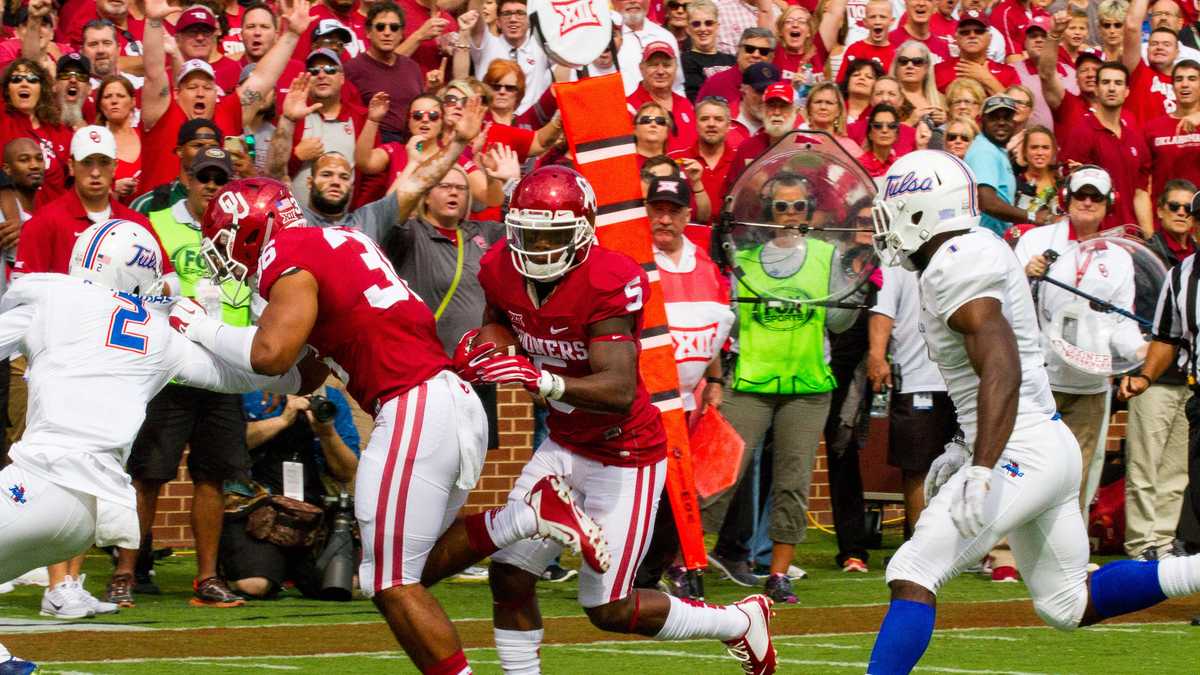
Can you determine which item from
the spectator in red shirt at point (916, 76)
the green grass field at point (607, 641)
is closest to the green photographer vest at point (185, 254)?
the green grass field at point (607, 641)

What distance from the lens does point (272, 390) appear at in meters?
6.37

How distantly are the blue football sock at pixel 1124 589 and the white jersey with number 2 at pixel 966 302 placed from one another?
60 centimetres

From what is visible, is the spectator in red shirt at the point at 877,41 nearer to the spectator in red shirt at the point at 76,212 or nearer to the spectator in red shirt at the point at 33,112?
the spectator in red shirt at the point at 33,112

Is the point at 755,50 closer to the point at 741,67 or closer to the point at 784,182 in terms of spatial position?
the point at 741,67

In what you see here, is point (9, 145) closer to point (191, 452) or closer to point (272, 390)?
point (191, 452)

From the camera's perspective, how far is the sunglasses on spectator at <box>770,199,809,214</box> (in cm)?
959

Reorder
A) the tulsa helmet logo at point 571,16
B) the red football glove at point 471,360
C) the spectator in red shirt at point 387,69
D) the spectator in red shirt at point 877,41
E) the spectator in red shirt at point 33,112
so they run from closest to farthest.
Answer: the red football glove at point 471,360
the tulsa helmet logo at point 571,16
the spectator in red shirt at point 33,112
the spectator in red shirt at point 387,69
the spectator in red shirt at point 877,41

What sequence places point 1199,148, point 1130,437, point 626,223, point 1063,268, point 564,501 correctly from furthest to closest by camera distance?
point 1199,148
point 1130,437
point 1063,268
point 626,223
point 564,501

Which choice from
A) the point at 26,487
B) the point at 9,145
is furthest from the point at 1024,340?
the point at 9,145

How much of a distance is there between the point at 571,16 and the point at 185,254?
223 cm

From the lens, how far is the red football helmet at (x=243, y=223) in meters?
5.97

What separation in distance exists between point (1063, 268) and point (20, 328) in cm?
544

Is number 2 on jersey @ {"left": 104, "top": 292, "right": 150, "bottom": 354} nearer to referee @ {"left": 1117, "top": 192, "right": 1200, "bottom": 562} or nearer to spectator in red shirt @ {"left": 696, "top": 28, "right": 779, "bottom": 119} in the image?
referee @ {"left": 1117, "top": 192, "right": 1200, "bottom": 562}

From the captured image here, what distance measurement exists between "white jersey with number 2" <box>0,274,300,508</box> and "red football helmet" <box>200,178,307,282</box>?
37 cm
